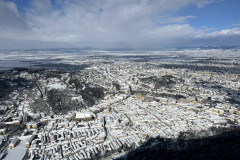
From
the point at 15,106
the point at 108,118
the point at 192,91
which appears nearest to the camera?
the point at 108,118

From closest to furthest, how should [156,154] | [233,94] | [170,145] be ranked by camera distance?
[156,154] < [170,145] < [233,94]

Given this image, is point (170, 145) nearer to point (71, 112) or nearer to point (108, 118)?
point (108, 118)

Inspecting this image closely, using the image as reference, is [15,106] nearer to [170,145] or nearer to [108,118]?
[108,118]

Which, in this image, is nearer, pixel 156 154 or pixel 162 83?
pixel 156 154

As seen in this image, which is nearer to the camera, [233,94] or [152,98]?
[152,98]

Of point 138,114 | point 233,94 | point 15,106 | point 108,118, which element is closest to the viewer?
point 108,118

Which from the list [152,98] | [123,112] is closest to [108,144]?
[123,112]

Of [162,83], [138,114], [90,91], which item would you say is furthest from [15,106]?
[162,83]

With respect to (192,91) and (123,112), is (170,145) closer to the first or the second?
(123,112)

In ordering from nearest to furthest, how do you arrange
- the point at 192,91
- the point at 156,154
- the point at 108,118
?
1. the point at 156,154
2. the point at 108,118
3. the point at 192,91
